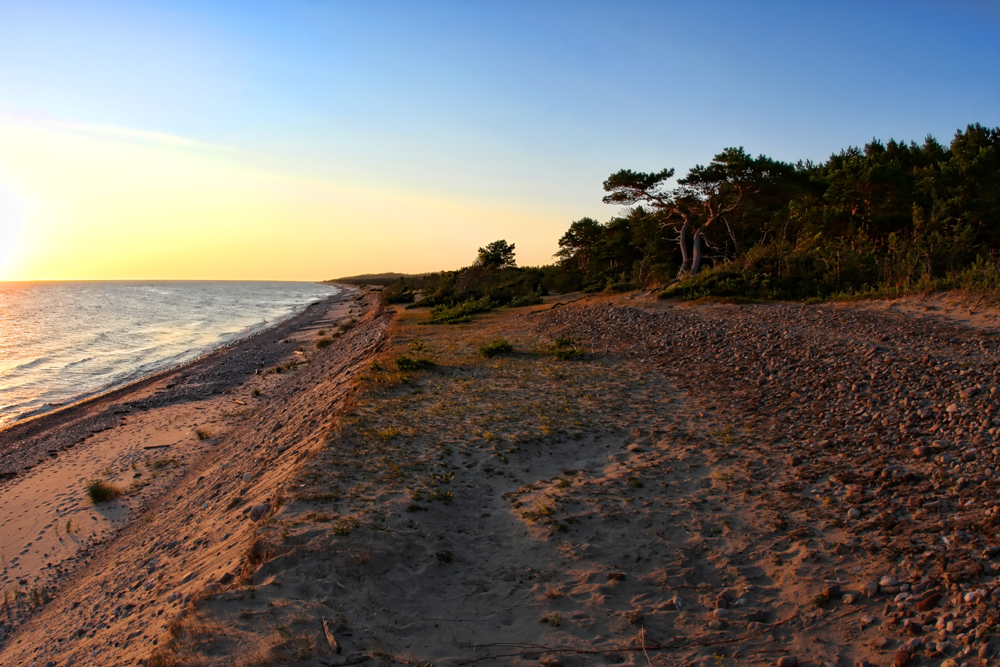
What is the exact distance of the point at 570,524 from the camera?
18.1 ft

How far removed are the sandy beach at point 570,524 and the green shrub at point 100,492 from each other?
0.28 meters

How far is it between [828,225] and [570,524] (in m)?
22.2

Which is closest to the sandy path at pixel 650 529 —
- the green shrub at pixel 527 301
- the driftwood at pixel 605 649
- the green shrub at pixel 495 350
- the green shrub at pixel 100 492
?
the driftwood at pixel 605 649

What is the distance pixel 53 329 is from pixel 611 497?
48163 millimetres

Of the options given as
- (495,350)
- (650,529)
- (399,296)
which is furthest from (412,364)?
(399,296)

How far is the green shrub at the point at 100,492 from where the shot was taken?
31.4 feet

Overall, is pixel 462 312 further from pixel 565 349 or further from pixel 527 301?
pixel 565 349

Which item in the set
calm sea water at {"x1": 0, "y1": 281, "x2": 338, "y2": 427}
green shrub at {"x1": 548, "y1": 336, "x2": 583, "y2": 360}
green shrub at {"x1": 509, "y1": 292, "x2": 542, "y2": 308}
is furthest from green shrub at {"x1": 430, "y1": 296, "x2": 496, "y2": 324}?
calm sea water at {"x1": 0, "y1": 281, "x2": 338, "y2": 427}

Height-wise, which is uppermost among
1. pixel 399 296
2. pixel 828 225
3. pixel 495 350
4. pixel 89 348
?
Answer: pixel 828 225

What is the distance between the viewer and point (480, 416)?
875cm

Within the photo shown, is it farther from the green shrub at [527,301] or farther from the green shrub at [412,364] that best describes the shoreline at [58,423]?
the green shrub at [527,301]

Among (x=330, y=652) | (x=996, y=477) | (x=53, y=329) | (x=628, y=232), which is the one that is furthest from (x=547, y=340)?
(x=53, y=329)

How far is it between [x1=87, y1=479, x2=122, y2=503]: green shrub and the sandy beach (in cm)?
28

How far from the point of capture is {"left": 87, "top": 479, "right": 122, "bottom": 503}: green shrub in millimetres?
9562
